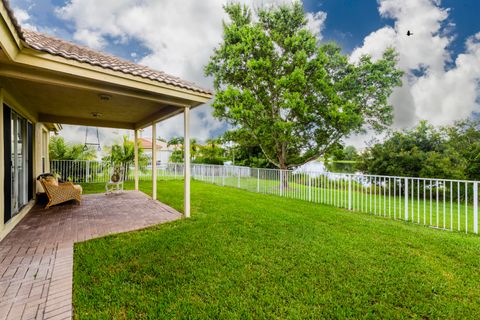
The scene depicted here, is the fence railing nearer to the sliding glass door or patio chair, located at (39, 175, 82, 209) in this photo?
the sliding glass door

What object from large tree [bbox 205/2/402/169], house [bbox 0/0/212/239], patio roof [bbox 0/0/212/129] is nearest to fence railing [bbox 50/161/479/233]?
large tree [bbox 205/2/402/169]

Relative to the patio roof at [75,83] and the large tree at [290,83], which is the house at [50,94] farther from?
the large tree at [290,83]

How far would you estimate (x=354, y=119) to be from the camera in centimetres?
1148

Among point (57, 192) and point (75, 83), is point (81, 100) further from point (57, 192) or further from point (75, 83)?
point (57, 192)

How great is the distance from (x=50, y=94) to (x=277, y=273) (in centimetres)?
656

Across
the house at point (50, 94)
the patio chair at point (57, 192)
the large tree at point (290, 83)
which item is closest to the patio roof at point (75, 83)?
the house at point (50, 94)

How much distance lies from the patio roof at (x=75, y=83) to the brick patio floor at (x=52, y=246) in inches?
113

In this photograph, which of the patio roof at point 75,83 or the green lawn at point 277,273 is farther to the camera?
the patio roof at point 75,83

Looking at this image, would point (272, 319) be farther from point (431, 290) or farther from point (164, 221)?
point (164, 221)

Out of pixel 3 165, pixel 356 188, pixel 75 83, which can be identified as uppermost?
pixel 75 83

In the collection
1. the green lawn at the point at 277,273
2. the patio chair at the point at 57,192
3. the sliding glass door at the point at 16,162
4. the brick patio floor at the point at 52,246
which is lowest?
the green lawn at the point at 277,273

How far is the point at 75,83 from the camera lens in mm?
4238

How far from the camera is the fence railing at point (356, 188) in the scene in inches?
235

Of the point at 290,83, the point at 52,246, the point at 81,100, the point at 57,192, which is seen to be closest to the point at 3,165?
the point at 52,246
